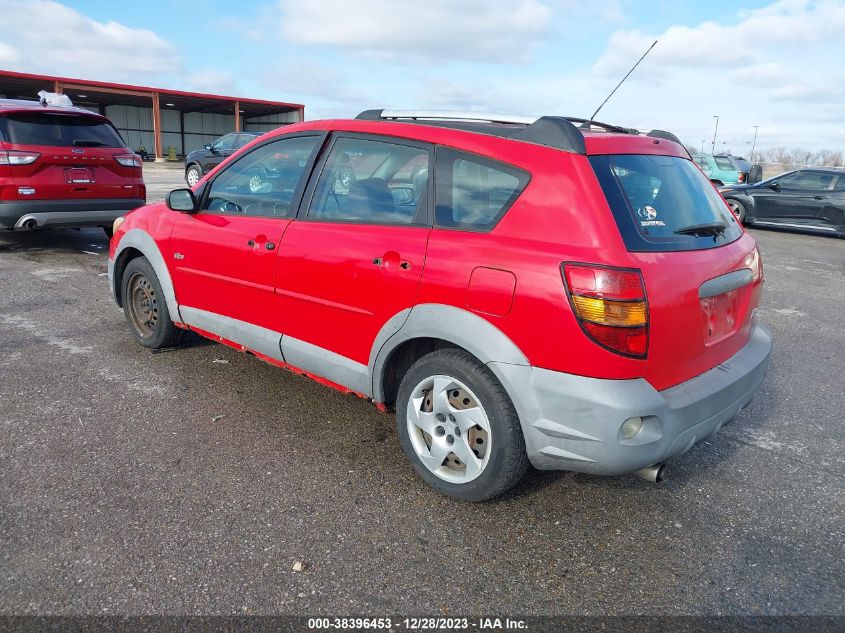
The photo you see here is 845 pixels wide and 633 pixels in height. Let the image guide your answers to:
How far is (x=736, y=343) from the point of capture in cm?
310

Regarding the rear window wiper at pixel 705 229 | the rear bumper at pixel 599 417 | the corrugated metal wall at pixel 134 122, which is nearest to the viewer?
the rear bumper at pixel 599 417

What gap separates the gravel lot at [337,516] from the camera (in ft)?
7.79

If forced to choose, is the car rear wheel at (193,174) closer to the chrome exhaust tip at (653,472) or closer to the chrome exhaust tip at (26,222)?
the chrome exhaust tip at (26,222)

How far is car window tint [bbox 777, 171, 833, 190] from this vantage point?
14.0 meters

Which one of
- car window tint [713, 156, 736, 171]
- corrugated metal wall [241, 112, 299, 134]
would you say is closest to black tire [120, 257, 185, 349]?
car window tint [713, 156, 736, 171]

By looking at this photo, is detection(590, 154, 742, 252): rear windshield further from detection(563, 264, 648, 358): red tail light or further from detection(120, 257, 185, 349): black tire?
detection(120, 257, 185, 349): black tire

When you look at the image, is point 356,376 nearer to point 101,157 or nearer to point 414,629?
point 414,629

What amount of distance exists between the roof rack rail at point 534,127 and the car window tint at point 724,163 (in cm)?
1768

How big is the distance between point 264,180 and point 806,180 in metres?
14.0

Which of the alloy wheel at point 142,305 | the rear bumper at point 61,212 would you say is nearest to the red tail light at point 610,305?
the alloy wheel at point 142,305

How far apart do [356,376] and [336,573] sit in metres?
1.05

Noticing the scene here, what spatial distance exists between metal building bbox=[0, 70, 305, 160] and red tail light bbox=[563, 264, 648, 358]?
37386mm

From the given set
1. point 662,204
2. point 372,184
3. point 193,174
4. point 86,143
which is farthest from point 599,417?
point 193,174

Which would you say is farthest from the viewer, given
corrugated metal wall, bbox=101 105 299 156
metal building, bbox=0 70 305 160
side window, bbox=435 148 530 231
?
corrugated metal wall, bbox=101 105 299 156
